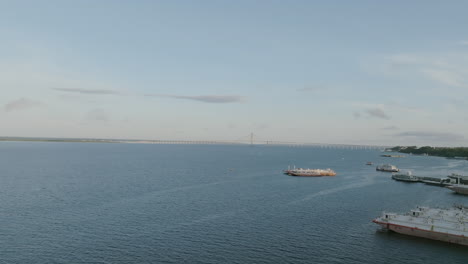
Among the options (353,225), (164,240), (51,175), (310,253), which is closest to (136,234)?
(164,240)

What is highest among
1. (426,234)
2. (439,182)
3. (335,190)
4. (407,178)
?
(407,178)

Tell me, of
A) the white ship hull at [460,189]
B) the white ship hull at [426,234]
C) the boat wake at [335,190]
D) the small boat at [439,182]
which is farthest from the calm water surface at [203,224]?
the small boat at [439,182]

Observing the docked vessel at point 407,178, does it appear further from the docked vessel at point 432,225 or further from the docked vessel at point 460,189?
the docked vessel at point 432,225

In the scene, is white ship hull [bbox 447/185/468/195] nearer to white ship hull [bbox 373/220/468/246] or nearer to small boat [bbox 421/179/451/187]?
small boat [bbox 421/179/451/187]

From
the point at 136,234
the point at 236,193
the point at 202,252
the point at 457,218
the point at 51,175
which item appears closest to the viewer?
the point at 202,252

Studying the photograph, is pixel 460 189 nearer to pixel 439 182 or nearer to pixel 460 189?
pixel 460 189

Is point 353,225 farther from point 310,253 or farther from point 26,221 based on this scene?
point 26,221

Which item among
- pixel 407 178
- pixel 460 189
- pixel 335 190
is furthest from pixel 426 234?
pixel 407 178
